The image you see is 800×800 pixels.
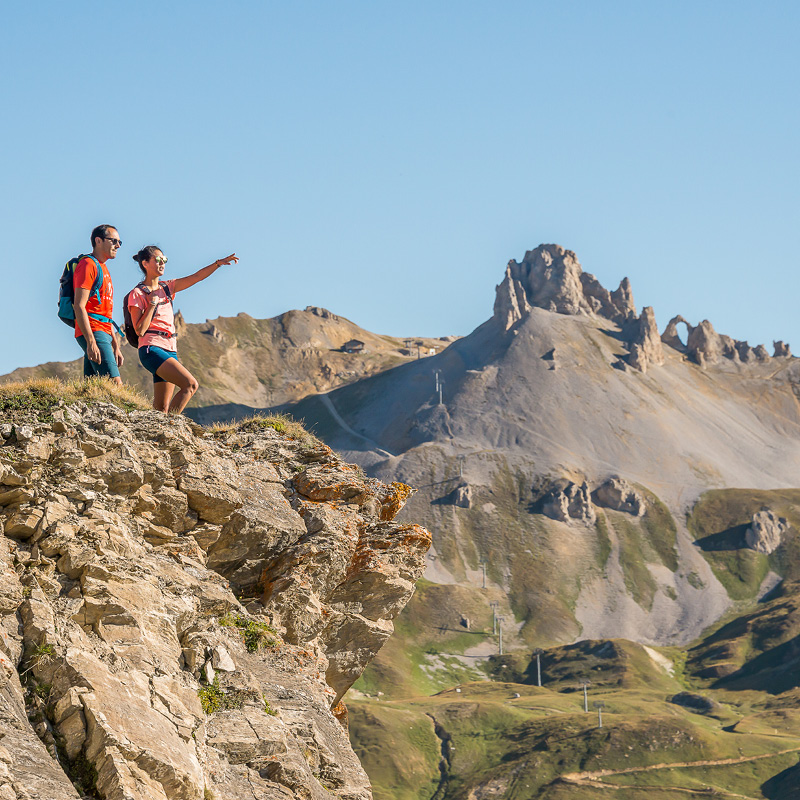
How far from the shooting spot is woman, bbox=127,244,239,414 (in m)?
15.8

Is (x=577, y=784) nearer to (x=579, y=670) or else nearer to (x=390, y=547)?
(x=579, y=670)

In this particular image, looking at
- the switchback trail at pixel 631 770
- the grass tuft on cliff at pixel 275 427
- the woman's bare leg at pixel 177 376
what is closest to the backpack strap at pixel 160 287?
the woman's bare leg at pixel 177 376

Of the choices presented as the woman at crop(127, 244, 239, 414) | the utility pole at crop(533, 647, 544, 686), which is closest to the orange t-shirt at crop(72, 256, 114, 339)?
the woman at crop(127, 244, 239, 414)

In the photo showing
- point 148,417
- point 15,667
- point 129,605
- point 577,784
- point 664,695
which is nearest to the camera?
point 15,667

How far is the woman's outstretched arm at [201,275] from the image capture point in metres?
16.3

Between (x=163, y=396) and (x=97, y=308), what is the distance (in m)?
1.69

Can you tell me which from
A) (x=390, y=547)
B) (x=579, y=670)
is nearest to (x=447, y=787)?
(x=579, y=670)

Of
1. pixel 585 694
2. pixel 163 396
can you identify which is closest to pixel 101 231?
pixel 163 396

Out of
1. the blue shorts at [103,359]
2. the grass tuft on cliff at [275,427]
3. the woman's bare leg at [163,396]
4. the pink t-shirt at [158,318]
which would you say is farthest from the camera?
the grass tuft on cliff at [275,427]

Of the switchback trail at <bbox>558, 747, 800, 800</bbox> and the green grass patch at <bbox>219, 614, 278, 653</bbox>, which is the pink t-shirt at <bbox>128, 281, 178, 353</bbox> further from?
the switchback trail at <bbox>558, 747, 800, 800</bbox>

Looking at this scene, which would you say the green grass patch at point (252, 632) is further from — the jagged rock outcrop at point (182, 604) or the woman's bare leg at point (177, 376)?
the woman's bare leg at point (177, 376)

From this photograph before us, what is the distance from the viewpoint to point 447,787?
143875 mm

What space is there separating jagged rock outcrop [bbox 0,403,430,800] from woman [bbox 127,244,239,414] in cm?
90

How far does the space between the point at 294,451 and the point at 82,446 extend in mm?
6129
